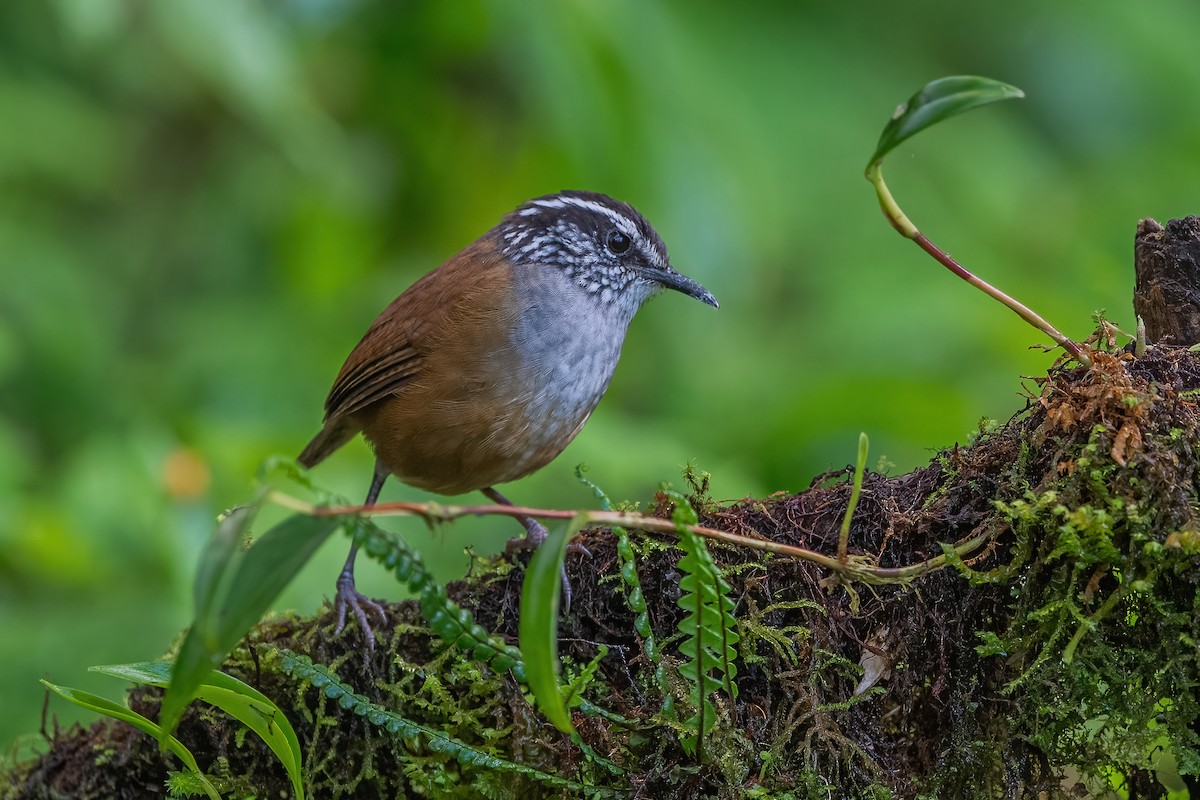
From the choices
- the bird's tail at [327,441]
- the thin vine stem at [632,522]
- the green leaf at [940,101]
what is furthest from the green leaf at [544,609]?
the bird's tail at [327,441]

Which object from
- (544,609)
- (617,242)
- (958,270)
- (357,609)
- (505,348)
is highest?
(617,242)

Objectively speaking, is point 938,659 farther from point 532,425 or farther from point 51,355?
point 51,355

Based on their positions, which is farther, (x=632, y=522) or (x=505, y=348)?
(x=505, y=348)

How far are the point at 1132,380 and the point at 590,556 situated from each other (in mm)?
1350

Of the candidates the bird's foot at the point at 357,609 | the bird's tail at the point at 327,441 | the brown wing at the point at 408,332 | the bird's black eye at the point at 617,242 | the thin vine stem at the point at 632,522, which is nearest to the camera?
the thin vine stem at the point at 632,522

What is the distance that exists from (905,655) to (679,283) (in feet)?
6.96

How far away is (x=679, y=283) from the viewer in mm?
4500

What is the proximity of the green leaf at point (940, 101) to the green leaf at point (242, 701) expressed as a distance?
5.67ft

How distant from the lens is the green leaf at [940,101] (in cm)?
227

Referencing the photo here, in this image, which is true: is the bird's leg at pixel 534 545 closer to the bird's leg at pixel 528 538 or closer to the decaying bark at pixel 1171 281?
the bird's leg at pixel 528 538

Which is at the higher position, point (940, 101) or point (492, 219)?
point (492, 219)

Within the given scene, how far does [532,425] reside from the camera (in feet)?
12.7

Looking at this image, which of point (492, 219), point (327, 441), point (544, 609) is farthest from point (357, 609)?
point (492, 219)

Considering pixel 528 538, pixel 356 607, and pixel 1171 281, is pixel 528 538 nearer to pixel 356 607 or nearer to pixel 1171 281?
pixel 356 607
